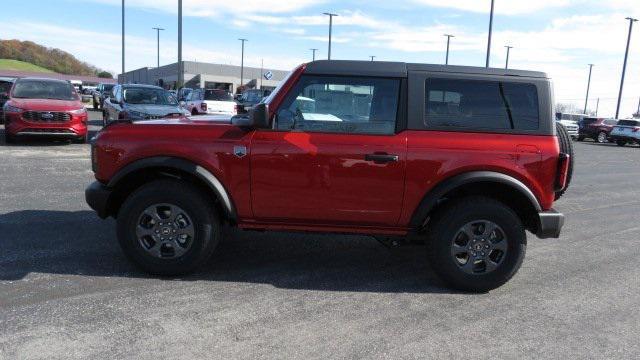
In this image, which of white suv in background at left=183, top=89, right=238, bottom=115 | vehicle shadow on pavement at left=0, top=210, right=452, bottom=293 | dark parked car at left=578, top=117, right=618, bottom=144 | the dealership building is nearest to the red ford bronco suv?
vehicle shadow on pavement at left=0, top=210, right=452, bottom=293

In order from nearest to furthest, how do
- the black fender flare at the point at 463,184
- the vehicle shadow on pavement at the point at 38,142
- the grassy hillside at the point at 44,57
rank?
1. the black fender flare at the point at 463,184
2. the vehicle shadow on pavement at the point at 38,142
3. the grassy hillside at the point at 44,57

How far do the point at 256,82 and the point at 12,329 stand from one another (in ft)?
259

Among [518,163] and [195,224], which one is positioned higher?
[518,163]

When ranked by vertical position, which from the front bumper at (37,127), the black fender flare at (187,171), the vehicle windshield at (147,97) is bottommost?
the front bumper at (37,127)

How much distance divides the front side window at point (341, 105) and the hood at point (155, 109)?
9.12m

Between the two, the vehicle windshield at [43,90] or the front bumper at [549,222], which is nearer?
the front bumper at [549,222]

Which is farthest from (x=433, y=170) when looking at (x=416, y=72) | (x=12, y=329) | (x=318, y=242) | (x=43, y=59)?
(x=43, y=59)

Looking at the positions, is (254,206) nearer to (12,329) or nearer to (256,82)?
(12,329)

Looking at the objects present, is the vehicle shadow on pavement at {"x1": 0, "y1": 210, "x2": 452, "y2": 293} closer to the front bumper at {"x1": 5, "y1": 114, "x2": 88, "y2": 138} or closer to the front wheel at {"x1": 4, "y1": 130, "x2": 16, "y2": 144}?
the front bumper at {"x1": 5, "y1": 114, "x2": 88, "y2": 138}

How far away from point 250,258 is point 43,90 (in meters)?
11.4

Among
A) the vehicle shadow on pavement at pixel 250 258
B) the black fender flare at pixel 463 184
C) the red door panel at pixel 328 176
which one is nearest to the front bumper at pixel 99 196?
the vehicle shadow on pavement at pixel 250 258

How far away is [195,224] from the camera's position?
4.59m

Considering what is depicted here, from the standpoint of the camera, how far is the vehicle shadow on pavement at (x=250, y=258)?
4695mm

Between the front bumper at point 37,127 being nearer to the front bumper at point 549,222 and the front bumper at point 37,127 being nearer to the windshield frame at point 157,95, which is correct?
the windshield frame at point 157,95
